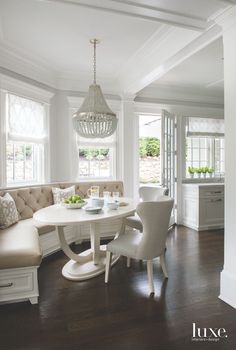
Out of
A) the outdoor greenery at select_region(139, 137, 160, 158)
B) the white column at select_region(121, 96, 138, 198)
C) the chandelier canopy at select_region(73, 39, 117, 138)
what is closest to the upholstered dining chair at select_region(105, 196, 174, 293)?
the chandelier canopy at select_region(73, 39, 117, 138)

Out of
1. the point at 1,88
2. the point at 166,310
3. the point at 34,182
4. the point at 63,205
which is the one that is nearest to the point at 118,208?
the point at 63,205

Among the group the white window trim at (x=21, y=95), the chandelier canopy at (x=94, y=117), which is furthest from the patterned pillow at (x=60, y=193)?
the chandelier canopy at (x=94, y=117)

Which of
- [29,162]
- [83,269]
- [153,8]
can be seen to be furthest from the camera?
[29,162]

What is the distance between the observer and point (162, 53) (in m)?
3.18

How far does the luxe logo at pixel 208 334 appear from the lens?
1.84 metres

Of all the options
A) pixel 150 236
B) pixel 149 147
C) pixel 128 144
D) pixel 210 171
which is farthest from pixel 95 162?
pixel 150 236

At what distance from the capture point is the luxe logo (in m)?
1.84

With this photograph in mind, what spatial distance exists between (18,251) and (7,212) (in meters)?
0.94

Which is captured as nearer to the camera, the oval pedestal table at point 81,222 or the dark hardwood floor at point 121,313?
the dark hardwood floor at point 121,313

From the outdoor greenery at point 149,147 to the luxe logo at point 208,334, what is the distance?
15.5 ft

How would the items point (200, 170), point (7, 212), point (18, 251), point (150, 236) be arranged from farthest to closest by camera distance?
point (200, 170)
point (7, 212)
point (150, 236)
point (18, 251)

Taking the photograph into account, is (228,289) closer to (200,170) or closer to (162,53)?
(162,53)

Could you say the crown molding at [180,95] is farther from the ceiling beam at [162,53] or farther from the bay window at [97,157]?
the bay window at [97,157]

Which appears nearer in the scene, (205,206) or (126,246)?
(126,246)
